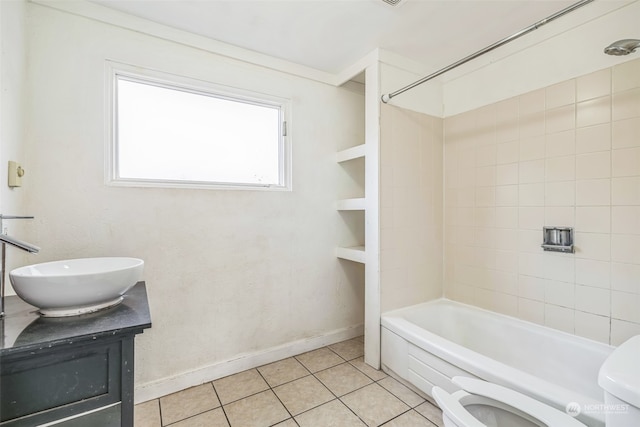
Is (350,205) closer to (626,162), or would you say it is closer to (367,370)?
(367,370)

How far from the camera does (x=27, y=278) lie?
2.96ft

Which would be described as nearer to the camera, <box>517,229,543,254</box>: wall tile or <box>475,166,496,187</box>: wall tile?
<box>517,229,543,254</box>: wall tile

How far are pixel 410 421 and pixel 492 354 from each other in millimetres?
864

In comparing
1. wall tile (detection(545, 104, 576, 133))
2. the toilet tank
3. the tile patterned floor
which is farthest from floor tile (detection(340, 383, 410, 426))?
wall tile (detection(545, 104, 576, 133))

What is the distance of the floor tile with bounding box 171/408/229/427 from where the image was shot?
1.54 metres

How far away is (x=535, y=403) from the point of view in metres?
1.12

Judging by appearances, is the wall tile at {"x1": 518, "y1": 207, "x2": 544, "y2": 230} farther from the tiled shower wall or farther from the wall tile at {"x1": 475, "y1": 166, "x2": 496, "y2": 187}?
the wall tile at {"x1": 475, "y1": 166, "x2": 496, "y2": 187}

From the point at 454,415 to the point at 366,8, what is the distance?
2124 mm

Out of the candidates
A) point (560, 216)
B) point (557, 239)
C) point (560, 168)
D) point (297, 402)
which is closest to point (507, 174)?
point (560, 168)

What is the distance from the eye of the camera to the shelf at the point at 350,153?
2.27 m

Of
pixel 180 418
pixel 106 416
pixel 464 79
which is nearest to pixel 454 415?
pixel 106 416

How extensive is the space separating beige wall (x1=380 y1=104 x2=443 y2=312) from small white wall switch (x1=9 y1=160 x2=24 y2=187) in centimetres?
208

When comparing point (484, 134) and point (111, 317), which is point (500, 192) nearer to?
point (484, 134)

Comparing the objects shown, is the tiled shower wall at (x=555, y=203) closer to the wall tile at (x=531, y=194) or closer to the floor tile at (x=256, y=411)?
the wall tile at (x=531, y=194)
